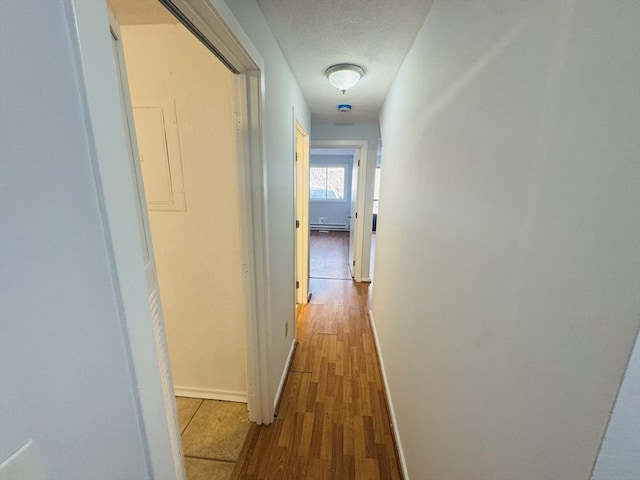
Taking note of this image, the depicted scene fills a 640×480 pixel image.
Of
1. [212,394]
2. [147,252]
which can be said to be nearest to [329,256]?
[212,394]

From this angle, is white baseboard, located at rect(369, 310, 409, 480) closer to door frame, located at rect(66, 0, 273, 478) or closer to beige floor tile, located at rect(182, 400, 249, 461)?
beige floor tile, located at rect(182, 400, 249, 461)

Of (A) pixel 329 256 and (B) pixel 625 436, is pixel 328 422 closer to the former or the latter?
(B) pixel 625 436

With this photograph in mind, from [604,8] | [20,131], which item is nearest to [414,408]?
[604,8]

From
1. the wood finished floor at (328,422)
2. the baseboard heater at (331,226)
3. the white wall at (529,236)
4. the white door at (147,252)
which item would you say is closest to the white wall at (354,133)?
the wood finished floor at (328,422)

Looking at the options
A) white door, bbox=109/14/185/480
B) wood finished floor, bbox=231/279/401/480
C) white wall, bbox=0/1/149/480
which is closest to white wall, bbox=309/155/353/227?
wood finished floor, bbox=231/279/401/480

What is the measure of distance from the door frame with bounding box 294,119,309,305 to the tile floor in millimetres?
1442

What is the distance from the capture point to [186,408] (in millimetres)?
1869

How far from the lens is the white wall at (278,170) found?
1351 mm

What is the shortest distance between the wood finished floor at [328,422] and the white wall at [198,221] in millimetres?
414

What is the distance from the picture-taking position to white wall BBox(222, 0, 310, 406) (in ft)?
4.43

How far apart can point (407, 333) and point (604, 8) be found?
1.40 meters

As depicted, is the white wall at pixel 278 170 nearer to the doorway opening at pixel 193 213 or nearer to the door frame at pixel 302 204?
the doorway opening at pixel 193 213

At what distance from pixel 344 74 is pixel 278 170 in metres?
0.89

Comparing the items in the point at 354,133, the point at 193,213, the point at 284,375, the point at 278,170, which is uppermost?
the point at 354,133
